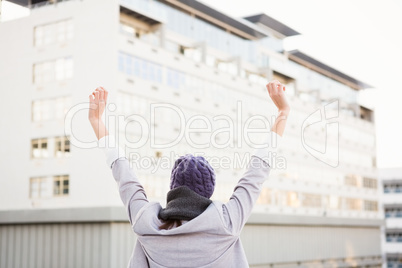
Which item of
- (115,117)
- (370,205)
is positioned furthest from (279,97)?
(370,205)

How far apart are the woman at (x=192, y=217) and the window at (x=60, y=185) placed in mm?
33811

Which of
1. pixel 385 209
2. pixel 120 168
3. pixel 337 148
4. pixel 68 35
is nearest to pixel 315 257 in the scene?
pixel 337 148

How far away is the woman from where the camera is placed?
2.12m

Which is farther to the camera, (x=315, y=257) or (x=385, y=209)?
(x=385, y=209)

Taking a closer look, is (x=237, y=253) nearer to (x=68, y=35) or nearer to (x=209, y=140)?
(x=68, y=35)

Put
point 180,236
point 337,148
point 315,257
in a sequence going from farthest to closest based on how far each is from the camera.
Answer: point 337,148
point 315,257
point 180,236

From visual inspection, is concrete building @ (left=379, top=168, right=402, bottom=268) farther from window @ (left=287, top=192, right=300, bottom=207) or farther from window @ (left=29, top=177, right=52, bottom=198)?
window @ (left=29, top=177, right=52, bottom=198)

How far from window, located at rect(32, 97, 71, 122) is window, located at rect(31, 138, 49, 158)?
4.35ft

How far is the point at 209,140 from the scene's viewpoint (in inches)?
1642

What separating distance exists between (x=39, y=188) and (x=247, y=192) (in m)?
36.0

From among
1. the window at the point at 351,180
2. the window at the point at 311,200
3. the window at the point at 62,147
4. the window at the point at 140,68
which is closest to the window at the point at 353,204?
the window at the point at 351,180

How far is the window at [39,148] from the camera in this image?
3681cm

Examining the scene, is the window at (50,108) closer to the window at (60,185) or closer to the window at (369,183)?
the window at (60,185)

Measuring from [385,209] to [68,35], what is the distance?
52426 mm
